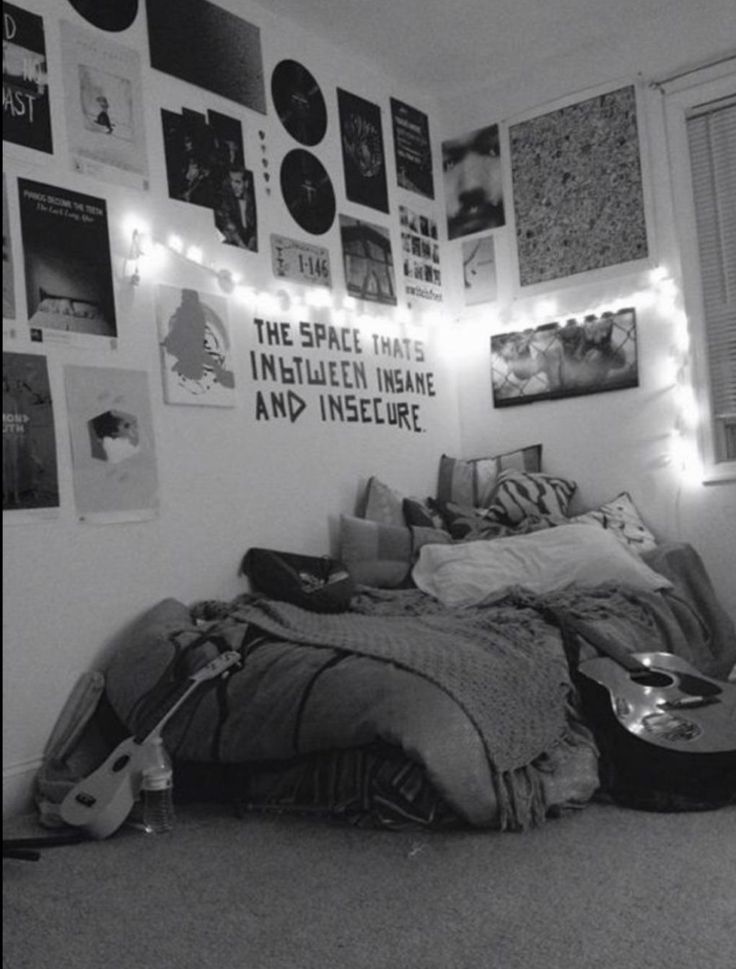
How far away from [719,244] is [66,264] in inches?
93.5

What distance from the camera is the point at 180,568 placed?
9.49 ft

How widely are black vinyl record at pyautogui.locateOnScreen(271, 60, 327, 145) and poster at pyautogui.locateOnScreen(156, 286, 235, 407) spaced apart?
0.81 metres

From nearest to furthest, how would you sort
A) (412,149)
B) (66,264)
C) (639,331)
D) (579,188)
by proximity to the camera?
(66,264) < (639,331) < (579,188) < (412,149)

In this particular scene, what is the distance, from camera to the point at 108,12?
9.22 feet

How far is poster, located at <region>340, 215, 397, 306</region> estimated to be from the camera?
11.9ft

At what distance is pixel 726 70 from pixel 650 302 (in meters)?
0.87

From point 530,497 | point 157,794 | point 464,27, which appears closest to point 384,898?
point 157,794

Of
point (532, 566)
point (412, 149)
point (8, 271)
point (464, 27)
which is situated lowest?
point (532, 566)

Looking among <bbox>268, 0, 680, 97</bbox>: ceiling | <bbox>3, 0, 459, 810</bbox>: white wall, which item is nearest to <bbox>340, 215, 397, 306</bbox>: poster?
<bbox>3, 0, 459, 810</bbox>: white wall

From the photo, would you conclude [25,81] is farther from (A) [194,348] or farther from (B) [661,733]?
(B) [661,733]

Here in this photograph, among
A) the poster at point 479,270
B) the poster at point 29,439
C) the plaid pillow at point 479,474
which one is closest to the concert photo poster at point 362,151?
the poster at point 479,270

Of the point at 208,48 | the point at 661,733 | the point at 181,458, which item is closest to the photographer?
the point at 661,733

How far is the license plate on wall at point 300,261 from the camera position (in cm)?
333

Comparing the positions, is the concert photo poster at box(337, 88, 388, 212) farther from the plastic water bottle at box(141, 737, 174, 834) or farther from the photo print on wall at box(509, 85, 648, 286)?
the plastic water bottle at box(141, 737, 174, 834)
